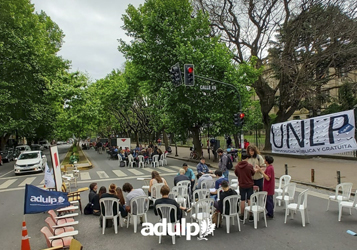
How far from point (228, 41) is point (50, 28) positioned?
24661mm

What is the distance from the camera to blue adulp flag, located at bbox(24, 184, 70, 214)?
510cm

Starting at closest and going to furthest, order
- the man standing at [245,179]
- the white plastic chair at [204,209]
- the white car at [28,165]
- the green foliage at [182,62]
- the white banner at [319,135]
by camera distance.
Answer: the white plastic chair at [204,209] → the man standing at [245,179] → the white banner at [319,135] → the white car at [28,165] → the green foliage at [182,62]

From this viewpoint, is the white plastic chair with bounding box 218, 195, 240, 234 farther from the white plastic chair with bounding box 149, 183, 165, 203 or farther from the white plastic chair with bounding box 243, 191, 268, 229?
the white plastic chair with bounding box 149, 183, 165, 203

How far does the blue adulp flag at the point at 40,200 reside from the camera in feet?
16.7

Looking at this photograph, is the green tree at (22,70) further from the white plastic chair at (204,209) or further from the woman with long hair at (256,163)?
the woman with long hair at (256,163)

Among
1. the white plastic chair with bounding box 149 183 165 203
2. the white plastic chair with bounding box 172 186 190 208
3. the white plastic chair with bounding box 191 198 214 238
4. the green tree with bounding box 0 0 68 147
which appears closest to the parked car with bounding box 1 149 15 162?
the green tree with bounding box 0 0 68 147

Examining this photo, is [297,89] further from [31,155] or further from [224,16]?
[31,155]

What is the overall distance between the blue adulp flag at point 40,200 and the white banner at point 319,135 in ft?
31.6

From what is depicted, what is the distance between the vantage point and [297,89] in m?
22.9

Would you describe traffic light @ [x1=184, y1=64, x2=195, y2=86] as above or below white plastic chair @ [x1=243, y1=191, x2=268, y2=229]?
above

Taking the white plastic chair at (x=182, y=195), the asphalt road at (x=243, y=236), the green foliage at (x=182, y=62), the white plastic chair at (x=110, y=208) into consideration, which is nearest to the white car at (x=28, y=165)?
the green foliage at (x=182, y=62)

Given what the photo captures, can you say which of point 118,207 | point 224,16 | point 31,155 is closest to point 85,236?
point 118,207

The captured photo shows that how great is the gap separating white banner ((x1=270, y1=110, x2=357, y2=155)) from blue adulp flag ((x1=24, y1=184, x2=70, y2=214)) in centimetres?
963

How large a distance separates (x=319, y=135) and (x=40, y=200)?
1046cm
